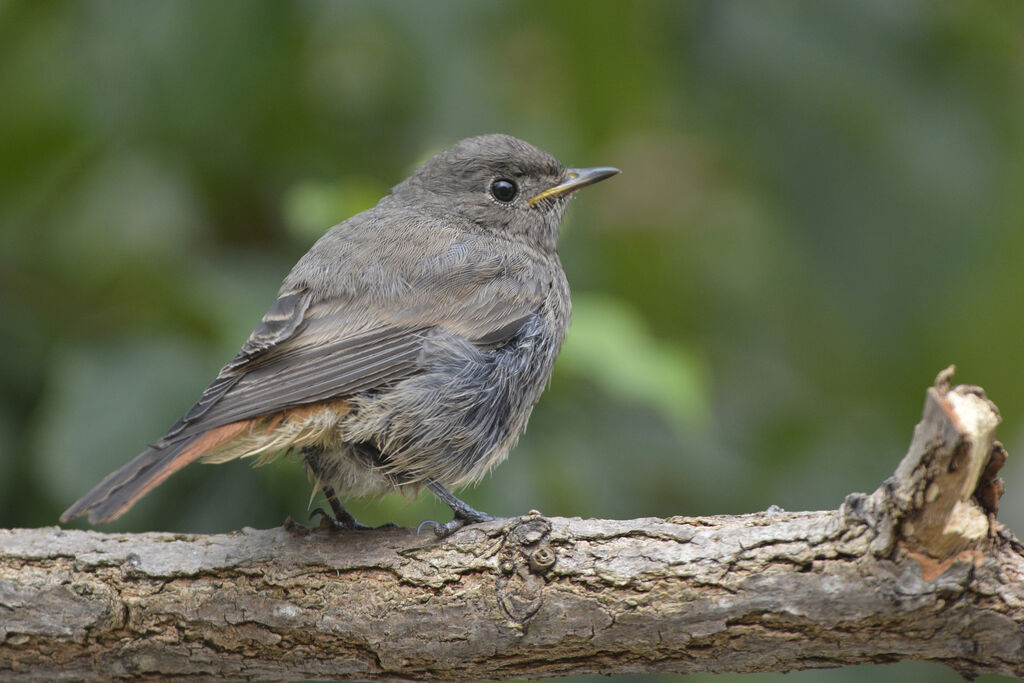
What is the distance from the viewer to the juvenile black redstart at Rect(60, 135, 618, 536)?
358 centimetres

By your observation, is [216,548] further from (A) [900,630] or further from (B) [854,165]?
(B) [854,165]

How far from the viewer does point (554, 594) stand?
3328 millimetres

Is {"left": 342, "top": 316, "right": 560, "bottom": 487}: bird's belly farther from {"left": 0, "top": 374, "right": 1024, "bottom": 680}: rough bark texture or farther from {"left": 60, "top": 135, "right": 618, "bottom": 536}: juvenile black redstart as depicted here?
{"left": 0, "top": 374, "right": 1024, "bottom": 680}: rough bark texture

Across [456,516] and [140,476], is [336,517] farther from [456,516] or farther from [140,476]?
[140,476]

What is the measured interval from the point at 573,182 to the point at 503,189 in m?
0.31

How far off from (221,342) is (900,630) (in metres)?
2.68

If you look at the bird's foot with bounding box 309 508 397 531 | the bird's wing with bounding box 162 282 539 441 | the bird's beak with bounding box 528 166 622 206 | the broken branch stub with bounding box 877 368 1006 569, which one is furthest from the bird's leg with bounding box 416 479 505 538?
the bird's beak with bounding box 528 166 622 206

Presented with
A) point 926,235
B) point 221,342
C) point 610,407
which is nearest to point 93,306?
point 221,342

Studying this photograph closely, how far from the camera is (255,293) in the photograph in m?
4.54

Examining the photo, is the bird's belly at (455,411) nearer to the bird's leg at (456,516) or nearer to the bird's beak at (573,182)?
the bird's leg at (456,516)

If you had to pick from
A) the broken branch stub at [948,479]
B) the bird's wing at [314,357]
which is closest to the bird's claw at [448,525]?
the bird's wing at [314,357]

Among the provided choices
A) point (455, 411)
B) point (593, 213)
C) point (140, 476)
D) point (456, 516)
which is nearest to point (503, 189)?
point (593, 213)

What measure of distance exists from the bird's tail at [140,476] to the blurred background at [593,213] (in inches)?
32.7

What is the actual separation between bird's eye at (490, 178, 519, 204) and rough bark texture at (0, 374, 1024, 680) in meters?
1.77
